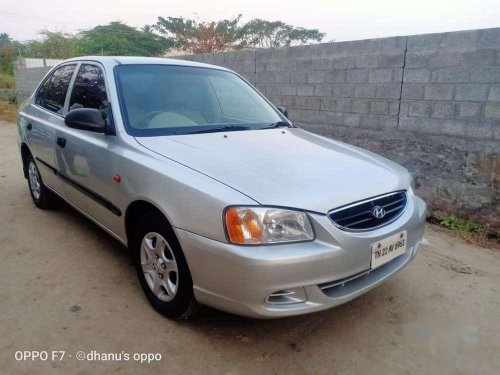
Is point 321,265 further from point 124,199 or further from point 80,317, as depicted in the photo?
point 80,317

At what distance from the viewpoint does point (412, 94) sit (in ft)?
14.1

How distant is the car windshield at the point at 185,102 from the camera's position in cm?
273

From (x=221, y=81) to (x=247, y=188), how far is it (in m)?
1.73

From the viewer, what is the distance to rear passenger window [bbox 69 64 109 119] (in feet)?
9.52

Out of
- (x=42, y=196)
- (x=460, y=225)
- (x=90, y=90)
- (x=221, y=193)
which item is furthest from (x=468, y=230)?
(x=42, y=196)

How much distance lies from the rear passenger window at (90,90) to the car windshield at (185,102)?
177mm

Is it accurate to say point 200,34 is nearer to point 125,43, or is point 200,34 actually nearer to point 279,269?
point 125,43

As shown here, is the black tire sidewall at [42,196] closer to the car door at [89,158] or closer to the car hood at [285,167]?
the car door at [89,158]

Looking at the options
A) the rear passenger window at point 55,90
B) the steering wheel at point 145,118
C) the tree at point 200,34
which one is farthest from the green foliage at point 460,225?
the tree at point 200,34

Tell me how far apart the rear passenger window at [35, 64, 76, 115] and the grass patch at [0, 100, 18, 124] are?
11.2 metres

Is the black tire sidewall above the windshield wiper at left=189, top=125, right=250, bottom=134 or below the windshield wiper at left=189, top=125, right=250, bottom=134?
below

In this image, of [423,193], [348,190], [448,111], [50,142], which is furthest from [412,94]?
[50,142]

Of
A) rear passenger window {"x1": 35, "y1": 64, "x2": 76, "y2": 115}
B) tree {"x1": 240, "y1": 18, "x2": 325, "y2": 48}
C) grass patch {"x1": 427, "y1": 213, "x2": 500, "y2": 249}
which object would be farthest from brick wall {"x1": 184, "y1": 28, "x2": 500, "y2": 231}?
tree {"x1": 240, "y1": 18, "x2": 325, "y2": 48}

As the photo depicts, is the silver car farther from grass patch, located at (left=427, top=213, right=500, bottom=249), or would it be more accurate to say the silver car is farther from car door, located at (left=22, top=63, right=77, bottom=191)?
grass patch, located at (left=427, top=213, right=500, bottom=249)
